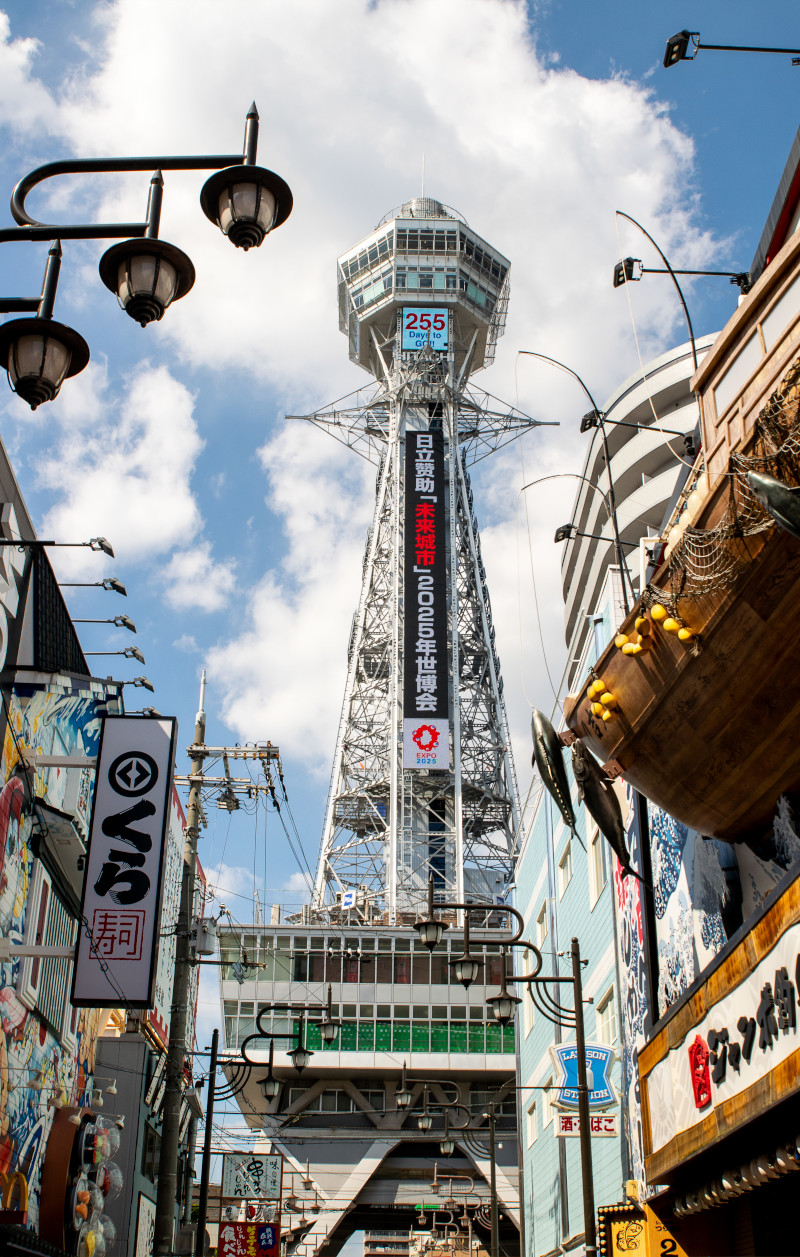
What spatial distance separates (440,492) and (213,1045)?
202 ft

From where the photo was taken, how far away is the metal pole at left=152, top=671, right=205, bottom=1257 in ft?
67.2

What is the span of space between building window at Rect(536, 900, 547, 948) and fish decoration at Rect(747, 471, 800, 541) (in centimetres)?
2778

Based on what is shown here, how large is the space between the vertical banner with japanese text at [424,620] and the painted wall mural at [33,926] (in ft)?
188

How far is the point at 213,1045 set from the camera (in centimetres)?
Result: 3011

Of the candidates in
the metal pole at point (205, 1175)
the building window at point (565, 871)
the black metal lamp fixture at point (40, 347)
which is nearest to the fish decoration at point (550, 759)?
the black metal lamp fixture at point (40, 347)

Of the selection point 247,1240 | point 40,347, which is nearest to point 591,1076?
point 247,1240

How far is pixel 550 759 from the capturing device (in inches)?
626

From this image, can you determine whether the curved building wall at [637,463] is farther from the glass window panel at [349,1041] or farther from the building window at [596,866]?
the glass window panel at [349,1041]

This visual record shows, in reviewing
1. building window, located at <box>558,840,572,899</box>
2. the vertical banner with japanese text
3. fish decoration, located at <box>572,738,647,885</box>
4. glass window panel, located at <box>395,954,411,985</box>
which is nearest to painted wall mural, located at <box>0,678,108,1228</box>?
Answer: fish decoration, located at <box>572,738,647,885</box>

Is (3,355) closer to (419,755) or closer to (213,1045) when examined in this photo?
(213,1045)

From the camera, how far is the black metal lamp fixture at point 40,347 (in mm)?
8516

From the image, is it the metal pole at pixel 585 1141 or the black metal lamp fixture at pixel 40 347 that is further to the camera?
the metal pole at pixel 585 1141

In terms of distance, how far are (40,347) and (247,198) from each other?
1.95 meters

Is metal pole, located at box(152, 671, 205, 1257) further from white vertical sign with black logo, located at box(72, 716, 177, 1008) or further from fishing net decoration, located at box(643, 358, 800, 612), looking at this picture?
fishing net decoration, located at box(643, 358, 800, 612)
